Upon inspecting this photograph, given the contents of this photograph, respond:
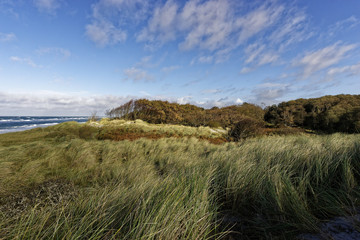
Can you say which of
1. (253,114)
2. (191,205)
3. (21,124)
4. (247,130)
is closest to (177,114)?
(247,130)

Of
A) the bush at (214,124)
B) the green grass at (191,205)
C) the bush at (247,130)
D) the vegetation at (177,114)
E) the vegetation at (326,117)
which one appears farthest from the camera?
the vegetation at (177,114)

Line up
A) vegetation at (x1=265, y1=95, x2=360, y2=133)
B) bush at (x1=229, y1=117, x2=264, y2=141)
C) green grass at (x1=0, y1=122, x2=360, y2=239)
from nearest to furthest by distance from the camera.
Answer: green grass at (x1=0, y1=122, x2=360, y2=239), bush at (x1=229, y1=117, x2=264, y2=141), vegetation at (x1=265, y1=95, x2=360, y2=133)

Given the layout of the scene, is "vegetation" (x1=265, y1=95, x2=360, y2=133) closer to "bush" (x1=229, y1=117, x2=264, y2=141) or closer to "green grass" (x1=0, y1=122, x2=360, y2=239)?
"bush" (x1=229, y1=117, x2=264, y2=141)

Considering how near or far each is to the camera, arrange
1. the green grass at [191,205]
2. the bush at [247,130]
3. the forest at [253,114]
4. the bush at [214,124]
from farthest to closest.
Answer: the bush at [214,124] → the forest at [253,114] → the bush at [247,130] → the green grass at [191,205]

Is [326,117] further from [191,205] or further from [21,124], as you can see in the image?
[21,124]

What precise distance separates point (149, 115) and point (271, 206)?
2023 cm

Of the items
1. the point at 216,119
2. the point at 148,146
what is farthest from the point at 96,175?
the point at 216,119

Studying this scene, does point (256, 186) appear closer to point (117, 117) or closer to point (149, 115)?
point (149, 115)

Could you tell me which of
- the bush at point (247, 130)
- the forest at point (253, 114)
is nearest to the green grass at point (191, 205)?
the bush at point (247, 130)

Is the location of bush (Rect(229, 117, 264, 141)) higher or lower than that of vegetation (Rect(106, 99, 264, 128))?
lower

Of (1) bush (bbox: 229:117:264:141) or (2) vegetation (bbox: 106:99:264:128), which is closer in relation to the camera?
(1) bush (bbox: 229:117:264:141)

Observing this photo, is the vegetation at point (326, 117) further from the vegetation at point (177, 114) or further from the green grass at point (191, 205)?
the green grass at point (191, 205)

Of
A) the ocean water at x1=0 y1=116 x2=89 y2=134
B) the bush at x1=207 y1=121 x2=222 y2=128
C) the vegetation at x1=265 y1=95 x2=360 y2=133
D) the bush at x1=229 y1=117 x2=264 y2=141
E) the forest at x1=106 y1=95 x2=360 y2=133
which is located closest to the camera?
the bush at x1=229 y1=117 x2=264 y2=141

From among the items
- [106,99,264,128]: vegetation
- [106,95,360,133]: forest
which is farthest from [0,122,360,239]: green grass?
[106,99,264,128]: vegetation
